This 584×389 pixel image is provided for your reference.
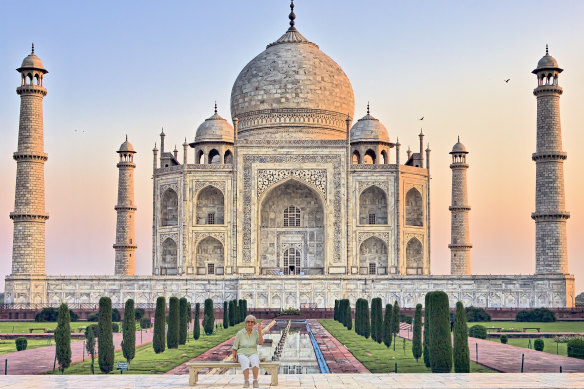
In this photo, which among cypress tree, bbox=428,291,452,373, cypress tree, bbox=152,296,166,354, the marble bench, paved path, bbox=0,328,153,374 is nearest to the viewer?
the marble bench

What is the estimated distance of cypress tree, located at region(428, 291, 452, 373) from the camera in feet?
36.6

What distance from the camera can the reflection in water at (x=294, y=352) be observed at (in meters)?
11.5

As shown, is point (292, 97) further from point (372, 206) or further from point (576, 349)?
point (576, 349)

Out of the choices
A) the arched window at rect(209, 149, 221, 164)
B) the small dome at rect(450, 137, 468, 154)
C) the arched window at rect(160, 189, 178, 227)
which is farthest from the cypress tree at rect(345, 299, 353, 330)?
the small dome at rect(450, 137, 468, 154)

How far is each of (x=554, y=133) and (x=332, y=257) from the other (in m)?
8.93

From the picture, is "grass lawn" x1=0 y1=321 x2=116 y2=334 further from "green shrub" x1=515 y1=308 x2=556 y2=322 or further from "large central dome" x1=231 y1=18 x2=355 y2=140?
"large central dome" x1=231 y1=18 x2=355 y2=140

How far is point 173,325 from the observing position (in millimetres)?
15508

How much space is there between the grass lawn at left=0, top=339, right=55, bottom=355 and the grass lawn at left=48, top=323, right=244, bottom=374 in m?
2.16

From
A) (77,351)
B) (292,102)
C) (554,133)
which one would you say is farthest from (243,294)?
(77,351)

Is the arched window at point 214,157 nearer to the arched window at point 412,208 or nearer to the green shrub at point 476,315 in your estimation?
the arched window at point 412,208

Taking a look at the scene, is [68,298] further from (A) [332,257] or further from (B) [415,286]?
(B) [415,286]

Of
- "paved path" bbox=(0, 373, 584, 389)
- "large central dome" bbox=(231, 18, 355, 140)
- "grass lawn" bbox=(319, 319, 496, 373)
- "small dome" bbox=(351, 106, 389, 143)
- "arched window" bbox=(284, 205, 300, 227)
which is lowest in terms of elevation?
"grass lawn" bbox=(319, 319, 496, 373)

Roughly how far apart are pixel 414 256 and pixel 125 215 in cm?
1182

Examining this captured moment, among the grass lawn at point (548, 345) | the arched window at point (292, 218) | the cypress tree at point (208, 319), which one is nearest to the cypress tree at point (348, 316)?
the cypress tree at point (208, 319)
